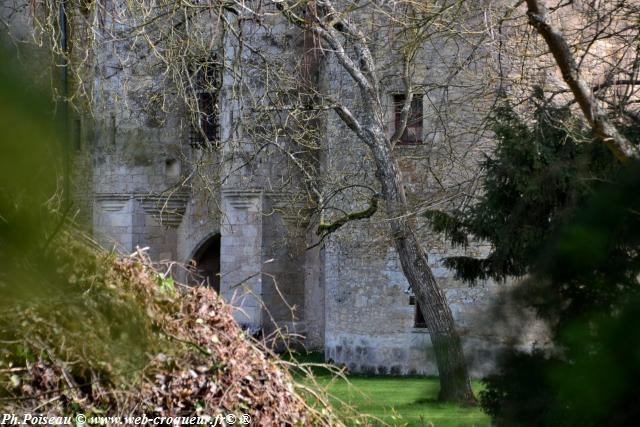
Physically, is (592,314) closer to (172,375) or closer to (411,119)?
(172,375)

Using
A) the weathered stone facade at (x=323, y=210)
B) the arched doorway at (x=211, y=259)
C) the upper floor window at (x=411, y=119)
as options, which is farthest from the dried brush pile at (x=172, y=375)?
the arched doorway at (x=211, y=259)

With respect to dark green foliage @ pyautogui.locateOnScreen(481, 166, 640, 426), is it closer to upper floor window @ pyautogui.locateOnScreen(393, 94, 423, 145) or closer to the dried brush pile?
the dried brush pile

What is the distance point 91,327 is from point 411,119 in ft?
50.0

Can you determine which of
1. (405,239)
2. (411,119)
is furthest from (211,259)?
(405,239)

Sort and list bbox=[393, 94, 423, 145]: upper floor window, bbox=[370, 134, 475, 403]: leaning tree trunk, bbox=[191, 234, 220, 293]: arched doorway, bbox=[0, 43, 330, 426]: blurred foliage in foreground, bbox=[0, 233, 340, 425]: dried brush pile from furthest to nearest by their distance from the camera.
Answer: bbox=[191, 234, 220, 293]: arched doorway
bbox=[393, 94, 423, 145]: upper floor window
bbox=[370, 134, 475, 403]: leaning tree trunk
bbox=[0, 233, 340, 425]: dried brush pile
bbox=[0, 43, 330, 426]: blurred foliage in foreground

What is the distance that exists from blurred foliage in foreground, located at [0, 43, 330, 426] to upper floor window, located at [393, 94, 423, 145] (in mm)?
10107

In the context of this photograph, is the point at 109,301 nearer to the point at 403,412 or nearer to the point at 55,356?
the point at 55,356

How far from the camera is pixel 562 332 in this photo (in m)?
0.80

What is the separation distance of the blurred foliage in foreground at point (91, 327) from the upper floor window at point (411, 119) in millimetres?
10107

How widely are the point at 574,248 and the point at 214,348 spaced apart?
4.74m

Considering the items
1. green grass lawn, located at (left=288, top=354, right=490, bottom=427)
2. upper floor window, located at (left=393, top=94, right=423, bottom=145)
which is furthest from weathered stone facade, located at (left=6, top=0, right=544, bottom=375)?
green grass lawn, located at (left=288, top=354, right=490, bottom=427)

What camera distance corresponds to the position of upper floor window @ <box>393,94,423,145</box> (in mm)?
16047

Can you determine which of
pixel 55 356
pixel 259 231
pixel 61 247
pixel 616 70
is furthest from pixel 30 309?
pixel 259 231

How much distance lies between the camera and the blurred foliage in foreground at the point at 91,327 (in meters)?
0.55
